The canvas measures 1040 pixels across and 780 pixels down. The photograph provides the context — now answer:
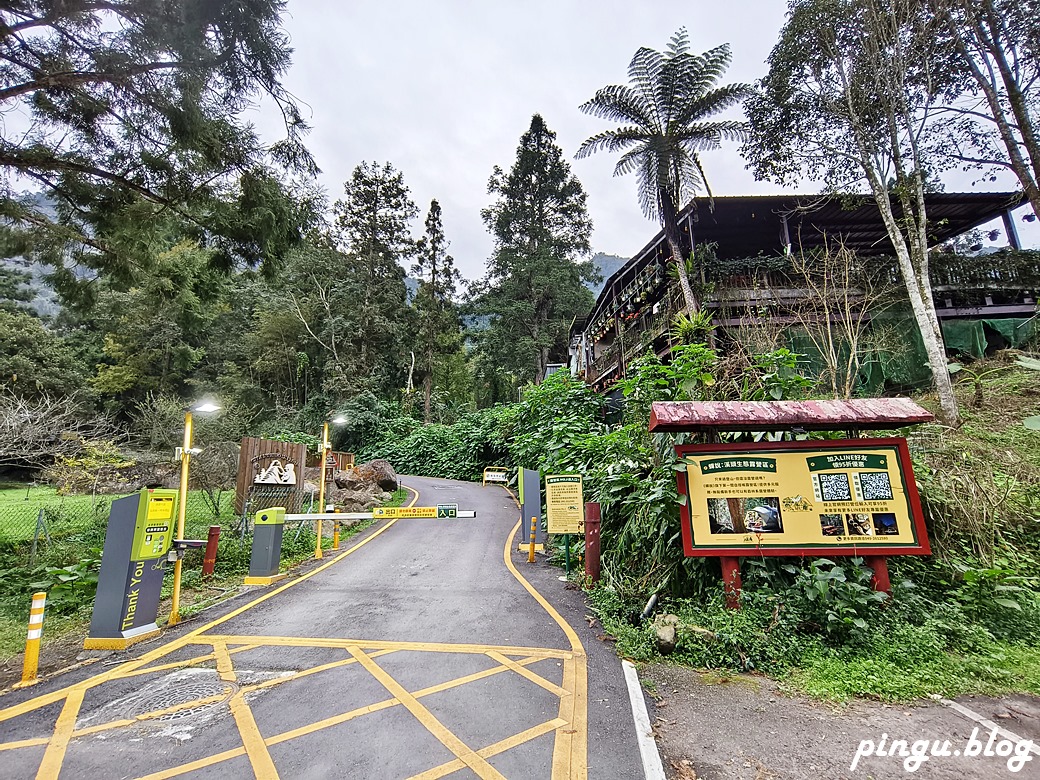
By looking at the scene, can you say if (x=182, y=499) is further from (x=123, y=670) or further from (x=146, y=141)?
(x=146, y=141)

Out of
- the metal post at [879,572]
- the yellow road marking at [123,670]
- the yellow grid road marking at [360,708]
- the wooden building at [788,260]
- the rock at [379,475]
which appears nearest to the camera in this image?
the yellow grid road marking at [360,708]

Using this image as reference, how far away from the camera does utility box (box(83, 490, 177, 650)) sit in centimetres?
490

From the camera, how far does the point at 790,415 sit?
5066 millimetres

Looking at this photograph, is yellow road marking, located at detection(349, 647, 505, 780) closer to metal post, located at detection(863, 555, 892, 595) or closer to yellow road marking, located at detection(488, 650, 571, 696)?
yellow road marking, located at detection(488, 650, 571, 696)

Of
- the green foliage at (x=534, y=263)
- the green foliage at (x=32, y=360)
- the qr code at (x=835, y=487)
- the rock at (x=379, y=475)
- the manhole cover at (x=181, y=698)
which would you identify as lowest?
the manhole cover at (x=181, y=698)

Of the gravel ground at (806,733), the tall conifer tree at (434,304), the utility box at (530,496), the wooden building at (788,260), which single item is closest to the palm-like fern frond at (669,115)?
the wooden building at (788,260)

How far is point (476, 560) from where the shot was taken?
29.5ft

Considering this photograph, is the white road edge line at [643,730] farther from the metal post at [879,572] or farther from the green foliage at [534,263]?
the green foliage at [534,263]

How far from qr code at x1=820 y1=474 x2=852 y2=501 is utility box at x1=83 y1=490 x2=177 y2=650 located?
7497mm

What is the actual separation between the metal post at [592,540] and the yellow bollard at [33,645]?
5910 millimetres

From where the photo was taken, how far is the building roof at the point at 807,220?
44.1 feet

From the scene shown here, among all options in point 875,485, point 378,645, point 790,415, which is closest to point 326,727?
point 378,645

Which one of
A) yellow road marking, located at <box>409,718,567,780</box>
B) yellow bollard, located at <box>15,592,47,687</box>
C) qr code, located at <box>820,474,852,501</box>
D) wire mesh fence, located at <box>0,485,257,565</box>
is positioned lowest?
yellow road marking, located at <box>409,718,567,780</box>

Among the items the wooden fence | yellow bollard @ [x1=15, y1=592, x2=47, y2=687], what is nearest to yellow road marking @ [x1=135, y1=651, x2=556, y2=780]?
yellow bollard @ [x1=15, y1=592, x2=47, y2=687]
